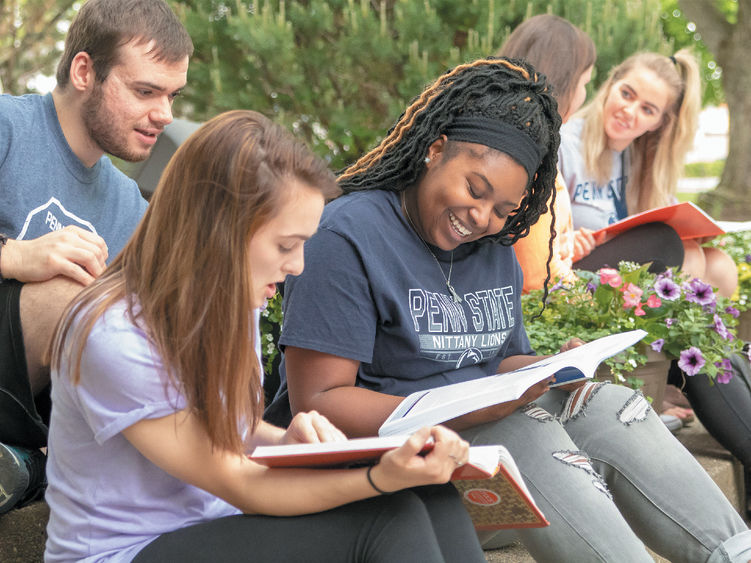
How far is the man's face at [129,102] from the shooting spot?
2332 mm

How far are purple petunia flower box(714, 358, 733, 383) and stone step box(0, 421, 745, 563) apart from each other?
0.35 meters

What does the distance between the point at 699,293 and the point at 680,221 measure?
16.4 inches

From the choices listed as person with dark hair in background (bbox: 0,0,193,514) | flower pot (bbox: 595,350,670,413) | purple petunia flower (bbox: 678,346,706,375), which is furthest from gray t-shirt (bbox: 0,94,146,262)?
purple petunia flower (bbox: 678,346,706,375)

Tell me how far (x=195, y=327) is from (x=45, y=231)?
3.06 ft

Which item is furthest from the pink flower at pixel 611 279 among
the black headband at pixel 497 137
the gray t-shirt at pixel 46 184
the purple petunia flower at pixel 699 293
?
the gray t-shirt at pixel 46 184

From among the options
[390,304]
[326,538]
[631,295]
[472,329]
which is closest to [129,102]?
[390,304]

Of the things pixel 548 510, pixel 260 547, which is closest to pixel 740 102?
pixel 548 510

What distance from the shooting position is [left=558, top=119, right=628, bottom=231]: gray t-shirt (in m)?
3.69

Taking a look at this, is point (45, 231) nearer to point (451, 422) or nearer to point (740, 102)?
point (451, 422)

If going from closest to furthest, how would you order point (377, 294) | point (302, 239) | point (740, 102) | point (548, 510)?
1. point (302, 239)
2. point (548, 510)
3. point (377, 294)
4. point (740, 102)

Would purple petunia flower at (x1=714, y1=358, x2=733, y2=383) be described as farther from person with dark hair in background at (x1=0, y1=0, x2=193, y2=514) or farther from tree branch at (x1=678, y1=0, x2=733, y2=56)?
tree branch at (x1=678, y1=0, x2=733, y2=56)

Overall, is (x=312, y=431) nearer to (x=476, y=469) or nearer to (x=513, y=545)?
(x=476, y=469)

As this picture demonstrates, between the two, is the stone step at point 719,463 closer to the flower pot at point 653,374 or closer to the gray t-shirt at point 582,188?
the flower pot at point 653,374

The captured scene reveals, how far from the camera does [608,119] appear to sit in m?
3.77
